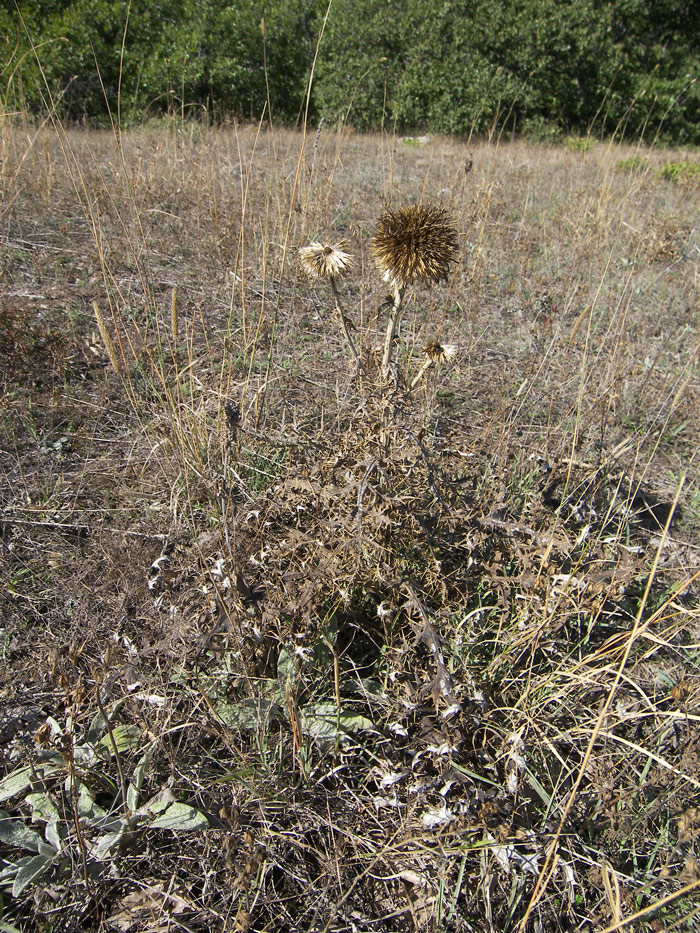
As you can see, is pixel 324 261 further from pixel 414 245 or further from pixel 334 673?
pixel 334 673

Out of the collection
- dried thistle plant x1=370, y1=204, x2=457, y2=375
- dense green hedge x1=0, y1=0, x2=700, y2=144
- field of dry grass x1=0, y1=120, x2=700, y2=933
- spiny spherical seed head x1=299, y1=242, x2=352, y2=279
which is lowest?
field of dry grass x1=0, y1=120, x2=700, y2=933

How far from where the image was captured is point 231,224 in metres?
4.22

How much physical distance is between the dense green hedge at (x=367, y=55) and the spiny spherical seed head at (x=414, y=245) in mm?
10947

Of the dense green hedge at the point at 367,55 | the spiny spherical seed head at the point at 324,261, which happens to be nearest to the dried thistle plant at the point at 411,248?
the spiny spherical seed head at the point at 324,261

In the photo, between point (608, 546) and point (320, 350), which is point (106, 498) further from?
point (608, 546)

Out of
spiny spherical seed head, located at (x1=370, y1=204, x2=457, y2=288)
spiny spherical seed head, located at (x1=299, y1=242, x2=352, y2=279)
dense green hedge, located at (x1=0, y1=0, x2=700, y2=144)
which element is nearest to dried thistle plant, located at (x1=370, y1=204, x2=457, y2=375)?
spiny spherical seed head, located at (x1=370, y1=204, x2=457, y2=288)

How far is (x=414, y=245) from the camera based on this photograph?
5.30 ft

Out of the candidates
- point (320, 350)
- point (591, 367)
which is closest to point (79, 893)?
point (320, 350)

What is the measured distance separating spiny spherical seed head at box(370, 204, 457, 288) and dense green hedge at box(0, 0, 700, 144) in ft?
35.9

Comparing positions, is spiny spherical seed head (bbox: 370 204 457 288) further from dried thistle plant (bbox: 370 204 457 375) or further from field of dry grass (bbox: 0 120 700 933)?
field of dry grass (bbox: 0 120 700 933)

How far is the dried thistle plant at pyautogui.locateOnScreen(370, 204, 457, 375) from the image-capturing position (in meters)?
1.60

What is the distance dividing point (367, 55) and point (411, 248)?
512 inches

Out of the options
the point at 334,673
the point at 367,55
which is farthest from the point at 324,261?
the point at 367,55

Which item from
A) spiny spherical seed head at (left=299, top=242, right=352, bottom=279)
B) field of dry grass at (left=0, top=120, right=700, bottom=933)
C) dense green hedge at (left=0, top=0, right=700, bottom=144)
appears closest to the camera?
field of dry grass at (left=0, top=120, right=700, bottom=933)
